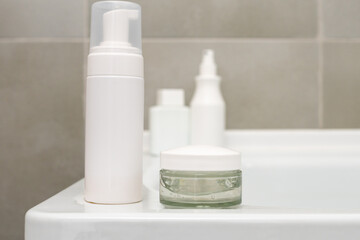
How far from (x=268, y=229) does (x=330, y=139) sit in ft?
1.98

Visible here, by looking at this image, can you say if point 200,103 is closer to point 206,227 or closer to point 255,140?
point 255,140

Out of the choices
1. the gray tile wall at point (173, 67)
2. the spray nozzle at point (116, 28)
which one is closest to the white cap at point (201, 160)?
the spray nozzle at point (116, 28)

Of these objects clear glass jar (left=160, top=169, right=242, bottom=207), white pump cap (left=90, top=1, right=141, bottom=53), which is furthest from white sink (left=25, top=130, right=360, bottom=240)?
white pump cap (left=90, top=1, right=141, bottom=53)

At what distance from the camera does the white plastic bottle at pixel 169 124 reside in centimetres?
69

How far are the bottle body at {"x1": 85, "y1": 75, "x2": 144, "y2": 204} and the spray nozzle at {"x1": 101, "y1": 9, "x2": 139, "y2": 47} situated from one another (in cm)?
3

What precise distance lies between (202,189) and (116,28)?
149mm

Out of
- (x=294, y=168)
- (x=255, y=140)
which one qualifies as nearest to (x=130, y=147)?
(x=294, y=168)

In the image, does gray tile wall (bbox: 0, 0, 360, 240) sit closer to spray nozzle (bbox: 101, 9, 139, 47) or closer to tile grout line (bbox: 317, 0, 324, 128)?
tile grout line (bbox: 317, 0, 324, 128)

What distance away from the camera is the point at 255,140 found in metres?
0.79

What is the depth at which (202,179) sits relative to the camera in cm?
29

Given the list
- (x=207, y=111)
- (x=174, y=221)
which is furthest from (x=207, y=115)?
(x=174, y=221)

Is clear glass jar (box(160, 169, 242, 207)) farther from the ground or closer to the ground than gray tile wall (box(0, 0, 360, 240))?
closer to the ground

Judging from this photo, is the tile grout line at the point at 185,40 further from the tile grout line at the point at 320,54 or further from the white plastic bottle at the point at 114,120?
the white plastic bottle at the point at 114,120

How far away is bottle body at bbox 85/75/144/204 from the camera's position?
0.30m
